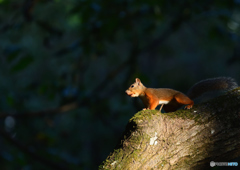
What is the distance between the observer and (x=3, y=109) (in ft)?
12.7

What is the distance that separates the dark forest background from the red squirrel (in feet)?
0.68

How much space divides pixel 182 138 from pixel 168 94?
472 millimetres

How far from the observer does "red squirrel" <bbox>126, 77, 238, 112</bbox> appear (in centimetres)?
168

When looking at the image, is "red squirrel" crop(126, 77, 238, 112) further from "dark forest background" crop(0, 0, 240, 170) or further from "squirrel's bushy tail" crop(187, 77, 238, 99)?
"dark forest background" crop(0, 0, 240, 170)

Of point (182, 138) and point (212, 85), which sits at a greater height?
point (212, 85)

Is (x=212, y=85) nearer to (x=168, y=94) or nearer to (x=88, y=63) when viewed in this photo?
(x=168, y=94)

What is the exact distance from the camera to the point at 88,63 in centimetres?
475

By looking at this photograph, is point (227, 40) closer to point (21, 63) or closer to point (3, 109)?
point (21, 63)

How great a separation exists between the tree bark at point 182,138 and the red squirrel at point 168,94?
22 cm

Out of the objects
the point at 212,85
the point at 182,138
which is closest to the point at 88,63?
the point at 212,85

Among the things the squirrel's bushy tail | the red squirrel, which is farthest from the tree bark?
the squirrel's bushy tail

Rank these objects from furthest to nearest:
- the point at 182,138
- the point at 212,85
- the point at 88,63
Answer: the point at 88,63 < the point at 212,85 < the point at 182,138

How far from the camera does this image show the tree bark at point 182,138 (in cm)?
122

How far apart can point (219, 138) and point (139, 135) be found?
1.38 feet
